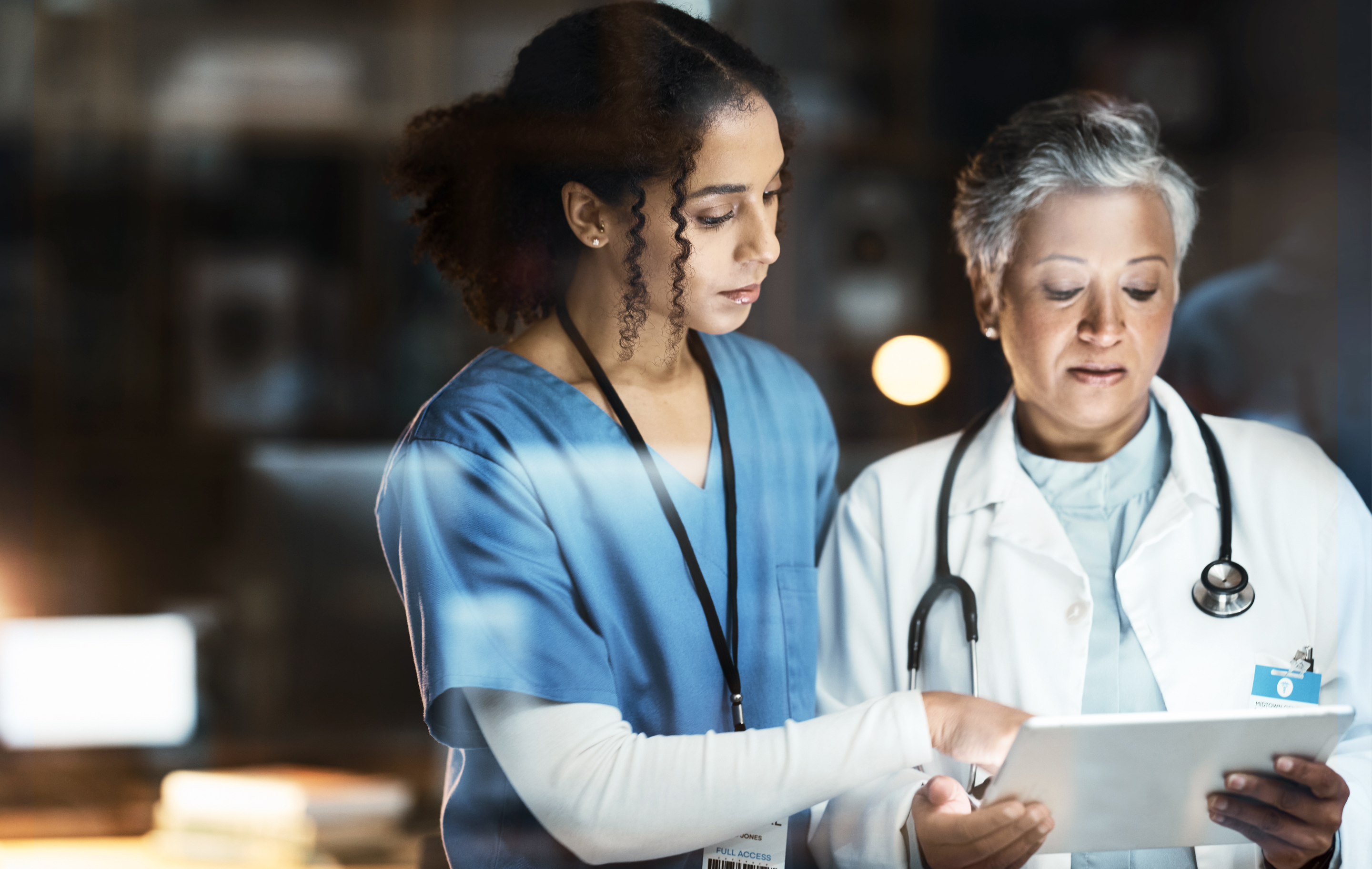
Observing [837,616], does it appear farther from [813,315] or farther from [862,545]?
[813,315]

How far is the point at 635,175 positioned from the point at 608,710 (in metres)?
0.65

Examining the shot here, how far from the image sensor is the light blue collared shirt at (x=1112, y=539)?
1281mm

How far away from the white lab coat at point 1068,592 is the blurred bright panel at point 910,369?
78 millimetres

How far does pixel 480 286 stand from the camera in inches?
48.6

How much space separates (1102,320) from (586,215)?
2.23 feet

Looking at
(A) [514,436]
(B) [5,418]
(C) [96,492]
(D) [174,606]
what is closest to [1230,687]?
(A) [514,436]

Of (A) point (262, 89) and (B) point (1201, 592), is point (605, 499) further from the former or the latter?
(B) point (1201, 592)

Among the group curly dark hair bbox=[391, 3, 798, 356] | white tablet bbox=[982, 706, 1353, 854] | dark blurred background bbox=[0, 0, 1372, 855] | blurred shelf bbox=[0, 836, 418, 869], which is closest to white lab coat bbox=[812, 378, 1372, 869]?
white tablet bbox=[982, 706, 1353, 854]

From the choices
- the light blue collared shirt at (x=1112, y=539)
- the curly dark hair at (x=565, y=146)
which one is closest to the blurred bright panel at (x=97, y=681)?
the curly dark hair at (x=565, y=146)

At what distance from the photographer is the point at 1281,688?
1287 millimetres

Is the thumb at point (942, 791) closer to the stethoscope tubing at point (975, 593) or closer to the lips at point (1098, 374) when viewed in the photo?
the stethoscope tubing at point (975, 593)

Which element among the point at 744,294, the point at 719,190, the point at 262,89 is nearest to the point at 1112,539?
the point at 744,294

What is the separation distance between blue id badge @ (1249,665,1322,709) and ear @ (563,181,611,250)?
1.02 meters

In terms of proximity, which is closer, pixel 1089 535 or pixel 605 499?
pixel 605 499
